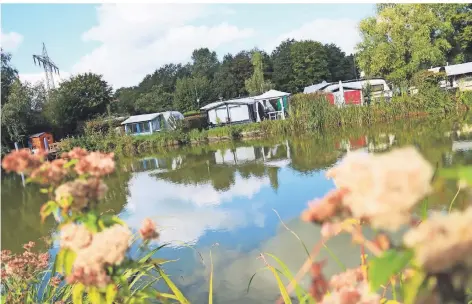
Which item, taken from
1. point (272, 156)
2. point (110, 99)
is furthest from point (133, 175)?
point (110, 99)

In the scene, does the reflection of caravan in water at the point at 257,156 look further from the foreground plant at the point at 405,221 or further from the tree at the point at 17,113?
the tree at the point at 17,113

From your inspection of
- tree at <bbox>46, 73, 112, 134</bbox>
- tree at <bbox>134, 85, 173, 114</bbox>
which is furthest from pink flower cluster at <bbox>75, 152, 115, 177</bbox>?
tree at <bbox>134, 85, 173, 114</bbox>

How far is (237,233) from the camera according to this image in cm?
529

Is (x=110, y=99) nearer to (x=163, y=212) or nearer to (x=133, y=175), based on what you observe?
(x=133, y=175)

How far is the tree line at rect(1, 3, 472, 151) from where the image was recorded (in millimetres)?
22703

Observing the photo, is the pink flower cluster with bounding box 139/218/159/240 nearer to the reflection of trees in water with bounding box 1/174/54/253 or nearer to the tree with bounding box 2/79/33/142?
the reflection of trees in water with bounding box 1/174/54/253

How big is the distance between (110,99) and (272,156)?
19843mm

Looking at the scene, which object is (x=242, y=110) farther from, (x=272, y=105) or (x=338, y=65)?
(x=338, y=65)

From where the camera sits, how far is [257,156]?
500 inches

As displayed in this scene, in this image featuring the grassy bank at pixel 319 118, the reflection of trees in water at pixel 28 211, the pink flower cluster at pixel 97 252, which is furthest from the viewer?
the grassy bank at pixel 319 118

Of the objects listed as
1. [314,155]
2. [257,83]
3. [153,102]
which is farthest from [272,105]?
[153,102]

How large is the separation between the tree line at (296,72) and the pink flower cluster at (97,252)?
2077cm

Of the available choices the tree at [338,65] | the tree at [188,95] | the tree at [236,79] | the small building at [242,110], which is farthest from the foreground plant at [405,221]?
the tree at [338,65]

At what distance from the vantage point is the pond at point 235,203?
13.3ft
